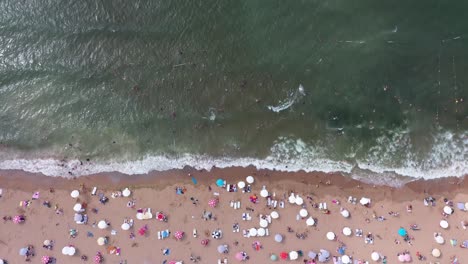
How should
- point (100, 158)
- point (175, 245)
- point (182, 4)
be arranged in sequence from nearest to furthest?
point (175, 245) → point (100, 158) → point (182, 4)

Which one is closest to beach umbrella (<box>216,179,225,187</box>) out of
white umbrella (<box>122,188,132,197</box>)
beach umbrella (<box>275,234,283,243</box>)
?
beach umbrella (<box>275,234,283,243</box>)

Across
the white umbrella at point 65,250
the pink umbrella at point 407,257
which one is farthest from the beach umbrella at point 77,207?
the pink umbrella at point 407,257

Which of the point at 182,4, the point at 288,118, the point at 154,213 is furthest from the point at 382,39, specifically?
the point at 154,213

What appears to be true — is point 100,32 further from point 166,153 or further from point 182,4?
point 166,153

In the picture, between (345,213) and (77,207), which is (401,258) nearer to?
(345,213)

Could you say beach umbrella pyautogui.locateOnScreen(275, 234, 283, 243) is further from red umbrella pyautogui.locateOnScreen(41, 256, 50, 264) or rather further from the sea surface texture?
red umbrella pyautogui.locateOnScreen(41, 256, 50, 264)

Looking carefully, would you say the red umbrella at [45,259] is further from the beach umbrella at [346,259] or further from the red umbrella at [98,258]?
the beach umbrella at [346,259]
